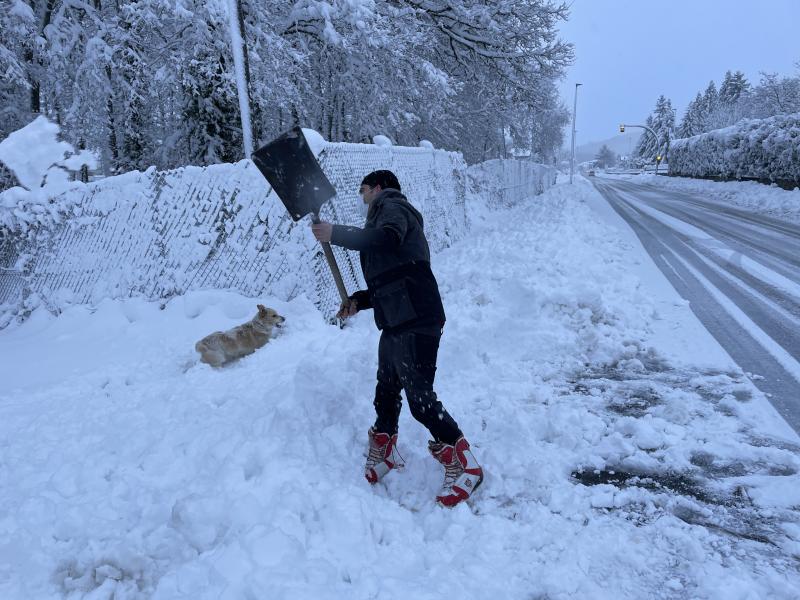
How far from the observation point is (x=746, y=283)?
7.31m

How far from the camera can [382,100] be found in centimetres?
1291

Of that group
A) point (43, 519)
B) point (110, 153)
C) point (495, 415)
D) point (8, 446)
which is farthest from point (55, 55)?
point (495, 415)

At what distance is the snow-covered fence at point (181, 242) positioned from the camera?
18.9 ft

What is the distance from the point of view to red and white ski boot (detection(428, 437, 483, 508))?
8.99 feet

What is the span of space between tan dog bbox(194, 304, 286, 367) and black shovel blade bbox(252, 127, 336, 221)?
2368mm

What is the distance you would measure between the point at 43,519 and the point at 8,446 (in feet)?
4.34

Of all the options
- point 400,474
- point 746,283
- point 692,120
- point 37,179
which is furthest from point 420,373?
point 692,120

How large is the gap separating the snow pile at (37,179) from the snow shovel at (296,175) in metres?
5.20

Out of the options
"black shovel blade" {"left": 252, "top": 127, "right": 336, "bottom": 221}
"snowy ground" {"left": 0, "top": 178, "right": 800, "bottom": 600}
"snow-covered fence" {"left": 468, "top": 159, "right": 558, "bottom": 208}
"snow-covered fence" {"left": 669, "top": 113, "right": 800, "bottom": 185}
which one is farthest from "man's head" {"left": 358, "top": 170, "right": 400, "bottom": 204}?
"snow-covered fence" {"left": 669, "top": 113, "right": 800, "bottom": 185}

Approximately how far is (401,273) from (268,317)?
294cm

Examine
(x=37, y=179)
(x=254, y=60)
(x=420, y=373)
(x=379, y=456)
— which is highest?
(x=254, y=60)

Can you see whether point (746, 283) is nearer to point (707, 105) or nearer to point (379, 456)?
point (379, 456)

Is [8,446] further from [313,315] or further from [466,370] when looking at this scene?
[466,370]

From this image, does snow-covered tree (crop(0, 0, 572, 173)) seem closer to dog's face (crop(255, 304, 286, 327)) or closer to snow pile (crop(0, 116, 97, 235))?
snow pile (crop(0, 116, 97, 235))
